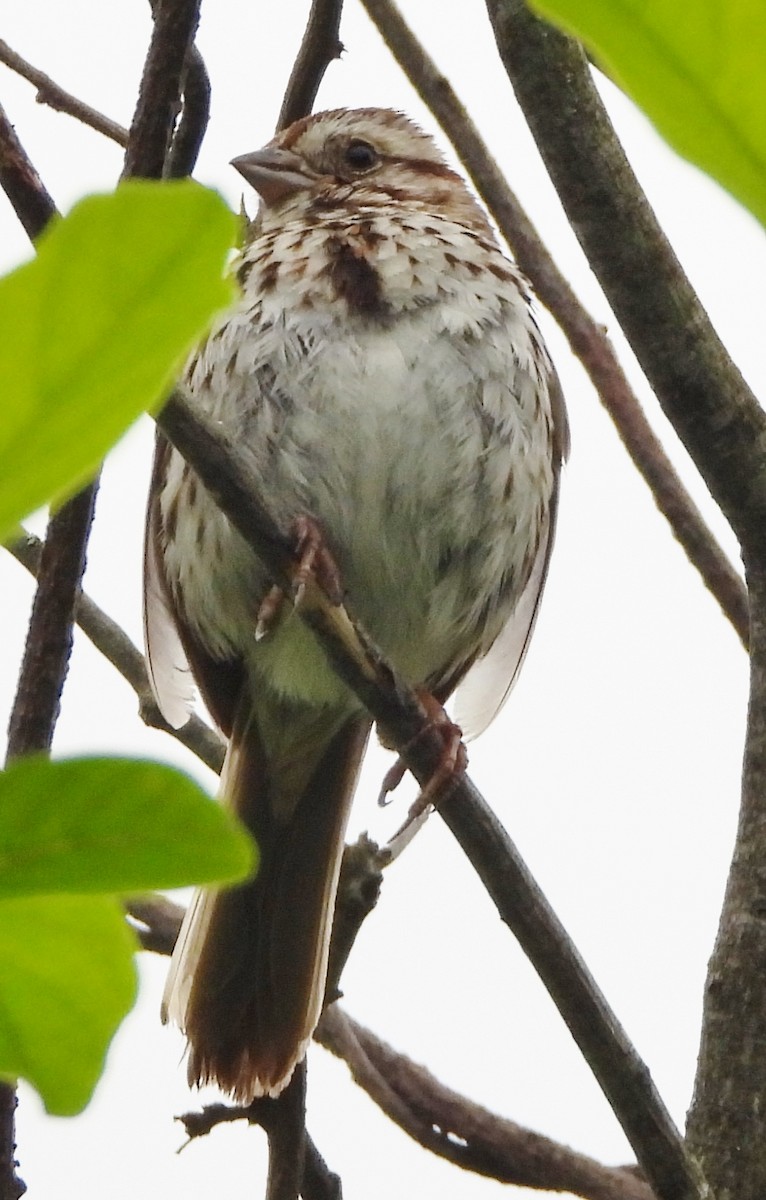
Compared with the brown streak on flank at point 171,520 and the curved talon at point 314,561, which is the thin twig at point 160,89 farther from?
the brown streak on flank at point 171,520

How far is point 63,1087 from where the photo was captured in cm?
Answer: 78

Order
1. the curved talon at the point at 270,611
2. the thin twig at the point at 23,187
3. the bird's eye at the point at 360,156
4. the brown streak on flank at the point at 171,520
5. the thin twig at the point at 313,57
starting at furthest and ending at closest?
the bird's eye at the point at 360,156 < the brown streak on flank at the point at 171,520 < the curved talon at the point at 270,611 < the thin twig at the point at 313,57 < the thin twig at the point at 23,187

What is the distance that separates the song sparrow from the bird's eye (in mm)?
193

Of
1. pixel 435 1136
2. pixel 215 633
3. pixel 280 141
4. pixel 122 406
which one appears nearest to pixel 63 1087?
pixel 122 406

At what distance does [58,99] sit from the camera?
2686mm

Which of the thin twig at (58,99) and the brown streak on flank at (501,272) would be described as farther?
the brown streak on flank at (501,272)

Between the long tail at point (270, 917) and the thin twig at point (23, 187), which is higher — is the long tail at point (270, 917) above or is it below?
below

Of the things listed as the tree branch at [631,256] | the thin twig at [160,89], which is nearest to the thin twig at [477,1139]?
the tree branch at [631,256]

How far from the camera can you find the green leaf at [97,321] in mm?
521

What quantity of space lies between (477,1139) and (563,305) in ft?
4.99

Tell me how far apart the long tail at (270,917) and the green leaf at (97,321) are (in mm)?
2058

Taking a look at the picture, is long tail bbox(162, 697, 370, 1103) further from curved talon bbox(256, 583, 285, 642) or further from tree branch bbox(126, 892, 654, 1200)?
curved talon bbox(256, 583, 285, 642)

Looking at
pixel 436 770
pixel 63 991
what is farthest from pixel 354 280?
pixel 63 991

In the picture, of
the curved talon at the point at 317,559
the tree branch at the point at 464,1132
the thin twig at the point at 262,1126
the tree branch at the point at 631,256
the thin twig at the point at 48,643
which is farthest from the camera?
the tree branch at the point at 464,1132
